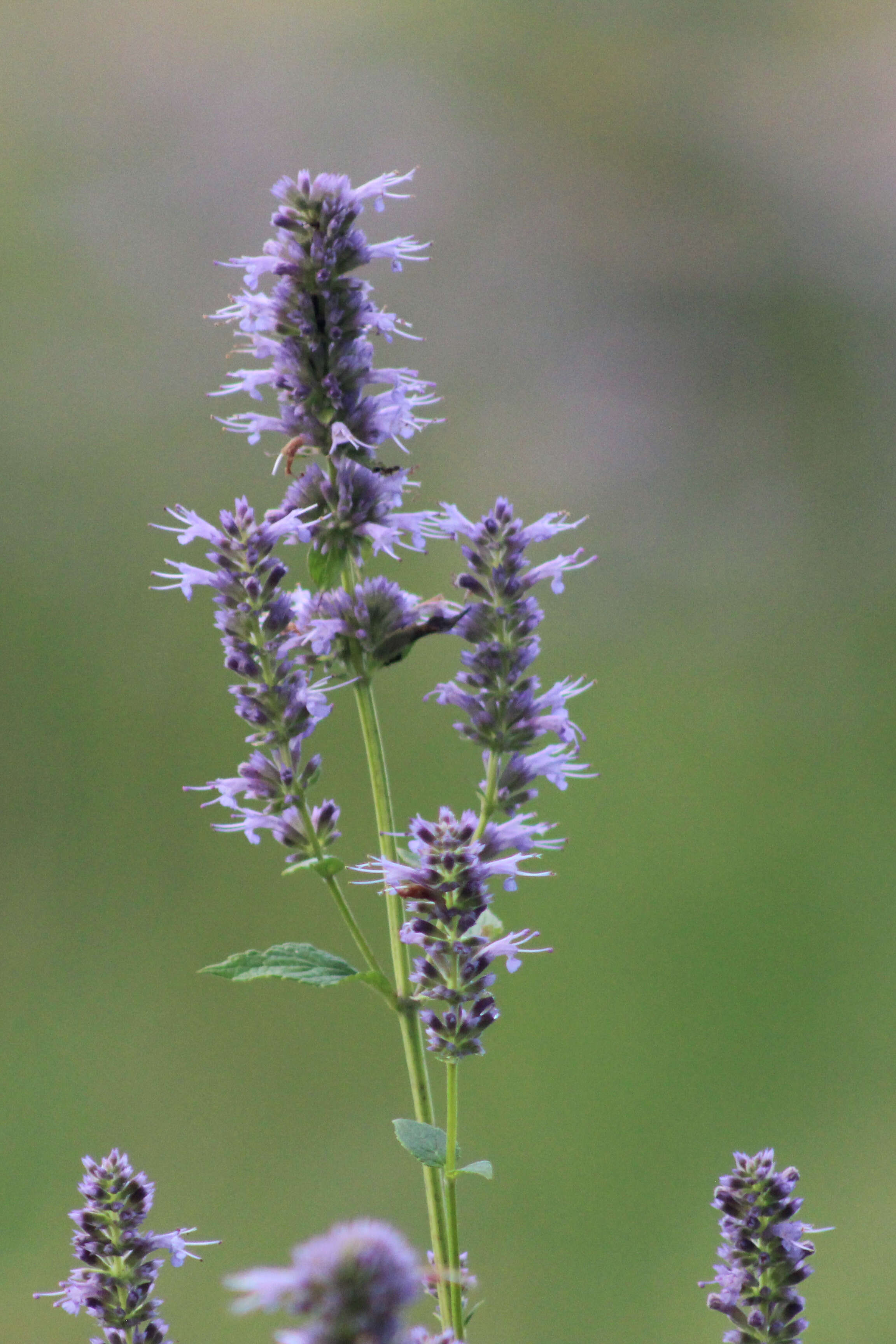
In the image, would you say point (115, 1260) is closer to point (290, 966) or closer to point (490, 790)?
point (290, 966)

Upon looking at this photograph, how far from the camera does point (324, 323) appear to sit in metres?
0.64

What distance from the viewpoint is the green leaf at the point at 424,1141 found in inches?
21.8

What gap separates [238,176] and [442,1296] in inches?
74.2

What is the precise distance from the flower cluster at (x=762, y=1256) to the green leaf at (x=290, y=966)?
192 mm

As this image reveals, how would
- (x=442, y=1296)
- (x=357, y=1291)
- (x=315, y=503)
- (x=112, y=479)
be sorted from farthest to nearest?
1. (x=112, y=479)
2. (x=315, y=503)
3. (x=442, y=1296)
4. (x=357, y=1291)

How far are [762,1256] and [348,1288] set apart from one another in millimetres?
301

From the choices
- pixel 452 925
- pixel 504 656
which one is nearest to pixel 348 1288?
pixel 452 925

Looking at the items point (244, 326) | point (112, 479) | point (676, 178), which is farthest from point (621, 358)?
point (244, 326)

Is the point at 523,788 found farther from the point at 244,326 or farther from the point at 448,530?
the point at 244,326

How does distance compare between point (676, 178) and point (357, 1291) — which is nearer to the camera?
point (357, 1291)

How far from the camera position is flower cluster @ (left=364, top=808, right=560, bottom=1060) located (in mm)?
553

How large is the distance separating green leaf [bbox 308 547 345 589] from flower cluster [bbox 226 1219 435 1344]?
0.40 m

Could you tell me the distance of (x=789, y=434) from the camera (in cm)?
205

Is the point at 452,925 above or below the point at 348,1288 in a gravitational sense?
above
